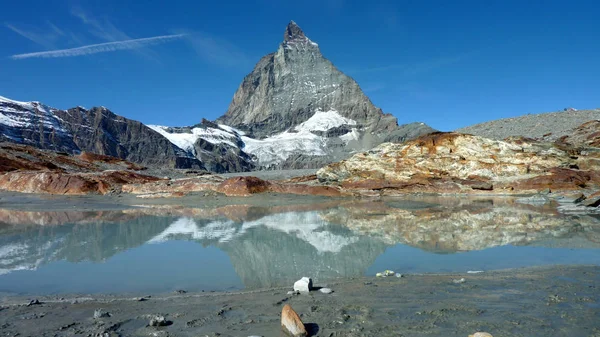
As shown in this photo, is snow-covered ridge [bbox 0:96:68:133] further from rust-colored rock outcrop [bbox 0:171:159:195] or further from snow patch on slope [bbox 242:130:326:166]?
rust-colored rock outcrop [bbox 0:171:159:195]

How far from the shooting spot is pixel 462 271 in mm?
7086

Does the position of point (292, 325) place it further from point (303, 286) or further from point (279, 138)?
point (279, 138)

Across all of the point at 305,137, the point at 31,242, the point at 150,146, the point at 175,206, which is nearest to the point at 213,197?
the point at 175,206

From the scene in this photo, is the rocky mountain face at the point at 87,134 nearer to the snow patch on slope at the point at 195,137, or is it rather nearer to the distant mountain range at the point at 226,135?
the distant mountain range at the point at 226,135

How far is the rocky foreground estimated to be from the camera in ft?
14.0

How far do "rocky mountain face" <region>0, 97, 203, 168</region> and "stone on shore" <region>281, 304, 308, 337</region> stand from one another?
12262 cm

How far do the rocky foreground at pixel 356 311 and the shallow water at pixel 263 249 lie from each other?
891 mm

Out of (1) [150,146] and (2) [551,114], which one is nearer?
(2) [551,114]

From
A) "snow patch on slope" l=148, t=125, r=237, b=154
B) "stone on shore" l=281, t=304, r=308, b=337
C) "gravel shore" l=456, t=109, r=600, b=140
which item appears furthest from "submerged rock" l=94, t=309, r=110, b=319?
"snow patch on slope" l=148, t=125, r=237, b=154

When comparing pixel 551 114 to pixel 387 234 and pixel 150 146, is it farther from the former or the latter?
pixel 150 146

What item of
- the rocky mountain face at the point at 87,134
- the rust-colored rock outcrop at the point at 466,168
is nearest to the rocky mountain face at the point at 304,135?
the rocky mountain face at the point at 87,134

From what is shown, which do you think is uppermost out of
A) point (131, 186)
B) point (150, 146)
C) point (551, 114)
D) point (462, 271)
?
point (150, 146)

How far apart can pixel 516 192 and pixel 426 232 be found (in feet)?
55.7

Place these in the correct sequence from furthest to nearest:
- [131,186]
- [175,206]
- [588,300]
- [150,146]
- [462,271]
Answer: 1. [150,146]
2. [131,186]
3. [175,206]
4. [462,271]
5. [588,300]
